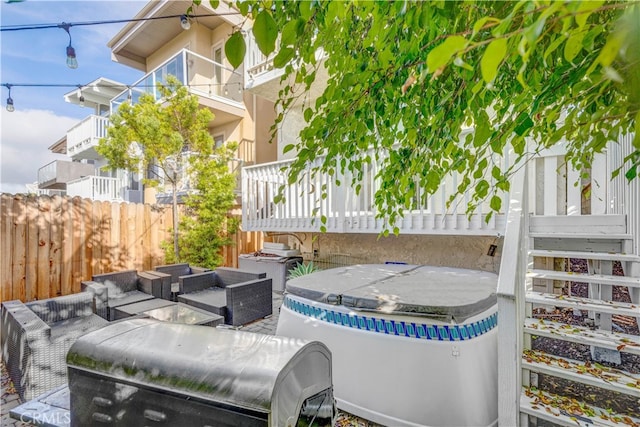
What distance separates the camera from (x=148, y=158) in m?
6.68

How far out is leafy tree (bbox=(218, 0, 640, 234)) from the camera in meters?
0.80

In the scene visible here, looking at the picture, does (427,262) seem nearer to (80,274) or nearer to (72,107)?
(80,274)

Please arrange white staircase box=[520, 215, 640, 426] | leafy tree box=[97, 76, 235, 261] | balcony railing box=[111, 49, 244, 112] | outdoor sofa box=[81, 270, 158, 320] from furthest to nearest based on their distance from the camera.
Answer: balcony railing box=[111, 49, 244, 112] < leafy tree box=[97, 76, 235, 261] < outdoor sofa box=[81, 270, 158, 320] < white staircase box=[520, 215, 640, 426]

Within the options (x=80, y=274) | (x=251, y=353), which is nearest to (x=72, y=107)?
(x=80, y=274)

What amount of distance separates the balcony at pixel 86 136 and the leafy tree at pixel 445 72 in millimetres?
12709

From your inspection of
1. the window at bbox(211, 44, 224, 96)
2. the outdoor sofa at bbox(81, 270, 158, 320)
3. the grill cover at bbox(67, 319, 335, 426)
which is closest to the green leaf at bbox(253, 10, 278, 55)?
the grill cover at bbox(67, 319, 335, 426)

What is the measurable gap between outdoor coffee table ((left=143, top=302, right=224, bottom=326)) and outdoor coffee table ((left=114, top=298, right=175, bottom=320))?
26 cm

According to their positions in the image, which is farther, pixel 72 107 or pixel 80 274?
pixel 72 107

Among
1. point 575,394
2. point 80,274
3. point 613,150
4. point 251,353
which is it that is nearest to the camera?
point 251,353

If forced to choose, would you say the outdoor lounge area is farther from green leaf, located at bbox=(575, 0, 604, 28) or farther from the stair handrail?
green leaf, located at bbox=(575, 0, 604, 28)

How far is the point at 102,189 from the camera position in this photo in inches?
440

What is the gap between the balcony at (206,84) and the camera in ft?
29.5

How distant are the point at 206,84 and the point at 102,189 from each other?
5.51 metres

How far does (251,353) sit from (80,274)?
633 cm
